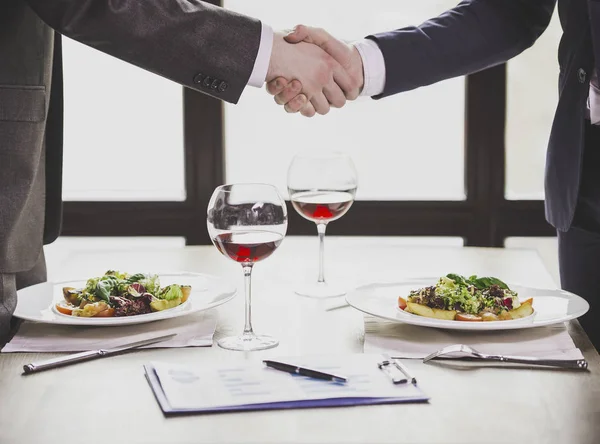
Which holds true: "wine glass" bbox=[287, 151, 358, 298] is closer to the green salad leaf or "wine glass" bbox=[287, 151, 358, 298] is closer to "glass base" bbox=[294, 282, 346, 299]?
"glass base" bbox=[294, 282, 346, 299]

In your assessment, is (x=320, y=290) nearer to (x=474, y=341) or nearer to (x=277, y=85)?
(x=474, y=341)

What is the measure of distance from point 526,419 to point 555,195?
41.0 inches

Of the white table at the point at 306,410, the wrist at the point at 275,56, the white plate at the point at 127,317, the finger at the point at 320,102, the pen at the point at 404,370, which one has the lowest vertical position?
the white table at the point at 306,410

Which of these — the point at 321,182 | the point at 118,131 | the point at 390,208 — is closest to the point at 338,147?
the point at 390,208

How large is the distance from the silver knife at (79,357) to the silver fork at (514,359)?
0.40 m

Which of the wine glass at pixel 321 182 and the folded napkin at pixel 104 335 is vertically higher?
the wine glass at pixel 321 182

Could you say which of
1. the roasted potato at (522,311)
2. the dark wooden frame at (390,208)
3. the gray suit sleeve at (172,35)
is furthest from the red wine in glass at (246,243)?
the dark wooden frame at (390,208)

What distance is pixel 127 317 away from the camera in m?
1.30

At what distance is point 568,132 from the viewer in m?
1.86

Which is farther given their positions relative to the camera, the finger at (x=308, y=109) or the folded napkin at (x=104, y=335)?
the finger at (x=308, y=109)

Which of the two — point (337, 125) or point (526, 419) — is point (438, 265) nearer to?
point (526, 419)

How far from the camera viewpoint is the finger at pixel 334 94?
2127 mm

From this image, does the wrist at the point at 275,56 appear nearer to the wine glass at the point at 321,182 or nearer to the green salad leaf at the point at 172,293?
the wine glass at the point at 321,182

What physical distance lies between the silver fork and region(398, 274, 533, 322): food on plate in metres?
0.10
